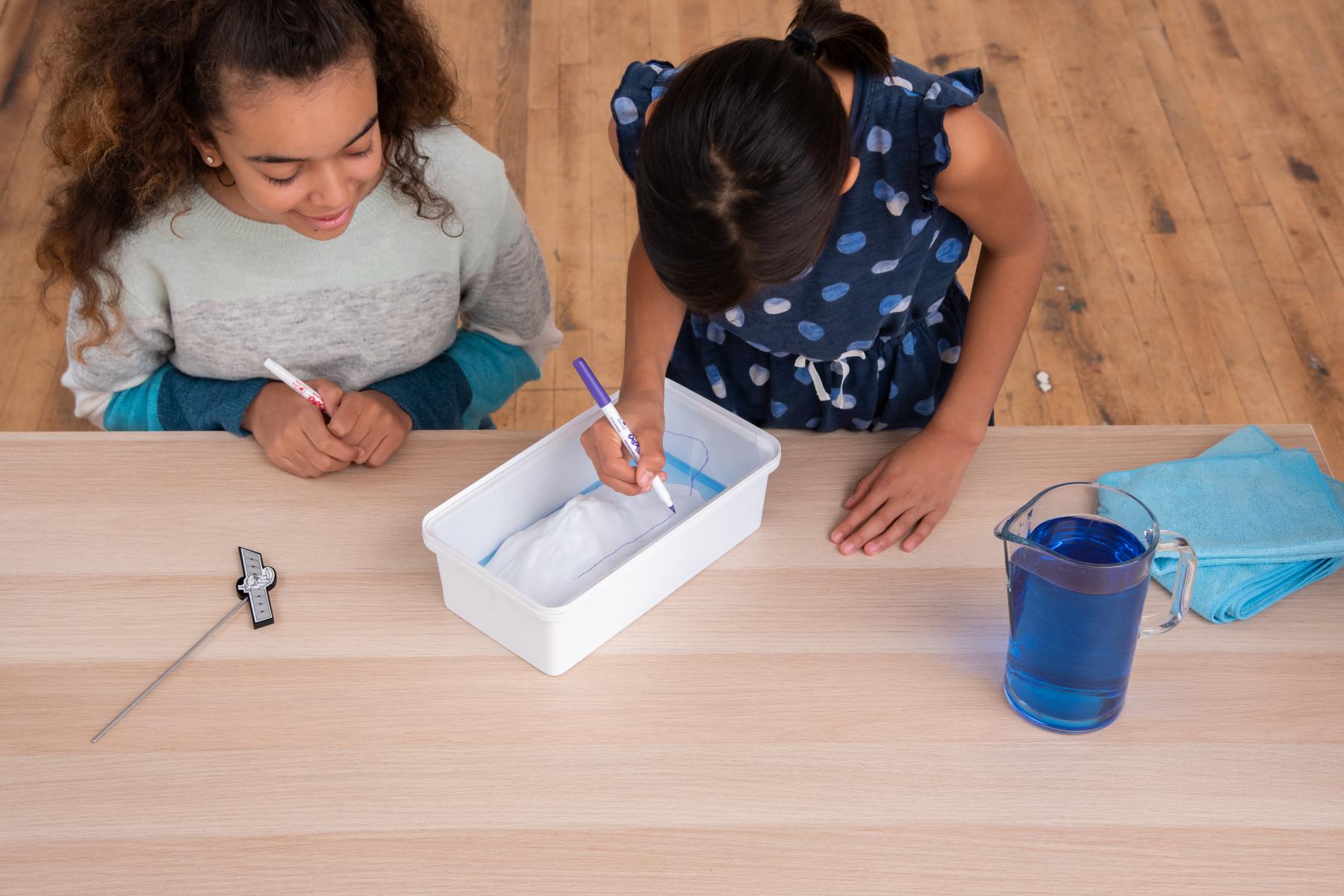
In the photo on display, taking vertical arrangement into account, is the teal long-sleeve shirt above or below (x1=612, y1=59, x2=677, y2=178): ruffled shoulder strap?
below

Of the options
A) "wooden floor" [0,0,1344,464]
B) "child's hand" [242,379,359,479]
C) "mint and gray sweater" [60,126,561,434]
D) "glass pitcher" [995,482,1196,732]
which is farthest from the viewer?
"wooden floor" [0,0,1344,464]

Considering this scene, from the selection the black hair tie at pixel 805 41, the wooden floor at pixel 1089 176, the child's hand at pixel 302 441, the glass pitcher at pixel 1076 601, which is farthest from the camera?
the wooden floor at pixel 1089 176

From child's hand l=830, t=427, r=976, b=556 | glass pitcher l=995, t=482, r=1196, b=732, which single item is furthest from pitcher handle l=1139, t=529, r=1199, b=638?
child's hand l=830, t=427, r=976, b=556

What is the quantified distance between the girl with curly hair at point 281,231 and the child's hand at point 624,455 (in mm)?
233

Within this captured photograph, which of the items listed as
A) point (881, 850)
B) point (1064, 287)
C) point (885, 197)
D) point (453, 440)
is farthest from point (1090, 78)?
point (881, 850)

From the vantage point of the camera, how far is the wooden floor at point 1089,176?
2354 millimetres

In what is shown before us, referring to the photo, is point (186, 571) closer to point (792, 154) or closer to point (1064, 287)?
point (792, 154)

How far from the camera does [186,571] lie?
1.09 m

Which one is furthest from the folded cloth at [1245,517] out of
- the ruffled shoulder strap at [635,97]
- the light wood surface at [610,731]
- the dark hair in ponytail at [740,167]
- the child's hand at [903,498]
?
the ruffled shoulder strap at [635,97]

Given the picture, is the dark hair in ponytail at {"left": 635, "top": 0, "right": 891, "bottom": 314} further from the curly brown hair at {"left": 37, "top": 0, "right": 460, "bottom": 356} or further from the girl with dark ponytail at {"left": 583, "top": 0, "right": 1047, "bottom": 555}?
the curly brown hair at {"left": 37, "top": 0, "right": 460, "bottom": 356}

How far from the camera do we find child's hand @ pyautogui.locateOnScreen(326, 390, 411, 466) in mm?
1175

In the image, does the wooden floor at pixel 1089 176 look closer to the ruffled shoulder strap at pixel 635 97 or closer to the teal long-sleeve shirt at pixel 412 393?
the teal long-sleeve shirt at pixel 412 393

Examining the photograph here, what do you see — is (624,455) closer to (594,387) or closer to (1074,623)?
(594,387)

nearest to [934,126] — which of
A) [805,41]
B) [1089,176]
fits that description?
[805,41]
